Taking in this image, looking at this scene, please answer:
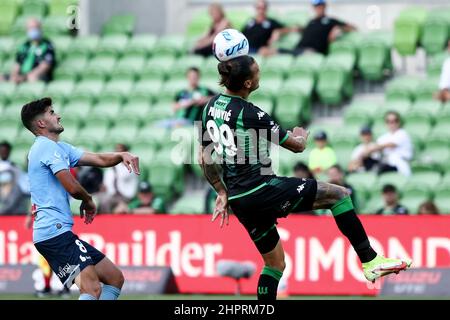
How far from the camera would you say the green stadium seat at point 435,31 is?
66.0 feet

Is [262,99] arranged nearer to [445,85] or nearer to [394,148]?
[394,148]

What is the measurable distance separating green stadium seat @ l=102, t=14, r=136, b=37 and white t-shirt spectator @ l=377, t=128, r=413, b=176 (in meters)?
7.06

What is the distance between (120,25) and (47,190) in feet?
44.2

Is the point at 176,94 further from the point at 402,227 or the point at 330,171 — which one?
the point at 402,227

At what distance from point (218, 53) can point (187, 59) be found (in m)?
11.3

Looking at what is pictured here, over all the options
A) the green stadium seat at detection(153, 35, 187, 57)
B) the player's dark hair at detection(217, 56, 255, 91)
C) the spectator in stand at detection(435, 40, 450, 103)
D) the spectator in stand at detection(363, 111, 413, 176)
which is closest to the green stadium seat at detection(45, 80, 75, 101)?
the green stadium seat at detection(153, 35, 187, 57)

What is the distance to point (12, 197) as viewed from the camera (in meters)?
18.8

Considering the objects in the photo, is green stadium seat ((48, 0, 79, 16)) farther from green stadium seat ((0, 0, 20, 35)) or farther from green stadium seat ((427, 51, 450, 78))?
green stadium seat ((427, 51, 450, 78))

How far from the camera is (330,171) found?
17.4m

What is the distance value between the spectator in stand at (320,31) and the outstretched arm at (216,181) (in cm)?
981

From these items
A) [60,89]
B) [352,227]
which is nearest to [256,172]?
[352,227]

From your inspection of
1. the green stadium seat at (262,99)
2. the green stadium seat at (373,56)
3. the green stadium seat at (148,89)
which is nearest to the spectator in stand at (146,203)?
the green stadium seat at (262,99)

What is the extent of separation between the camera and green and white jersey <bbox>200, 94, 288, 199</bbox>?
34.0 feet
